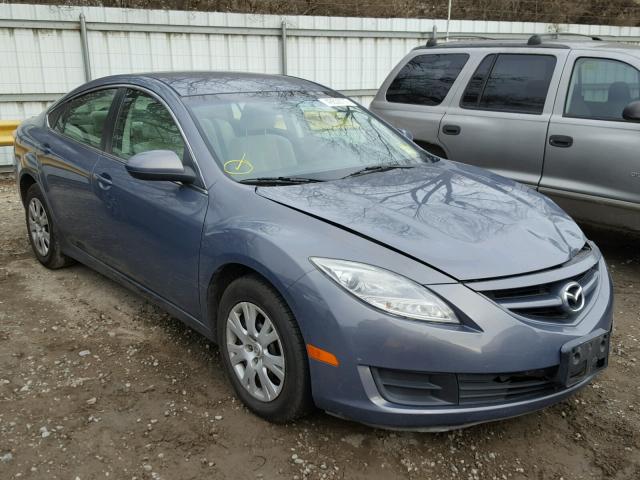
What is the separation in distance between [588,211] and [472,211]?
244 cm

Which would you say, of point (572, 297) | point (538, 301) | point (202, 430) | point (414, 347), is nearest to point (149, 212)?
point (202, 430)

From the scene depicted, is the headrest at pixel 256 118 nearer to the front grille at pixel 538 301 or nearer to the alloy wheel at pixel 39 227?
the front grille at pixel 538 301

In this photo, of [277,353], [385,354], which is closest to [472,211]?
[385,354]

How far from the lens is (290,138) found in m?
3.55

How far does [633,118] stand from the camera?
15.1 feet

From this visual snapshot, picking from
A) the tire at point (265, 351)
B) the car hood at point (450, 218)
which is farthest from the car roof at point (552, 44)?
the tire at point (265, 351)

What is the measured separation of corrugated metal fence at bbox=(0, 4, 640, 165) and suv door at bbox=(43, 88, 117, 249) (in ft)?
13.9

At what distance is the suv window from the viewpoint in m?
5.34

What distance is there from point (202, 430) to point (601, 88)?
415 cm

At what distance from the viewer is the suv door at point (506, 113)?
5273 millimetres

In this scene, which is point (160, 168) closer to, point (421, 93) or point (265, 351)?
point (265, 351)

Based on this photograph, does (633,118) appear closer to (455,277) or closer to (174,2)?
(455,277)

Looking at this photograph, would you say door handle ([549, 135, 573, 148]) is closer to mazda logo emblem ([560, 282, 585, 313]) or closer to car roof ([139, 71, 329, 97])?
car roof ([139, 71, 329, 97])

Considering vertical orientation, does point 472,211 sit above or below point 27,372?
above
